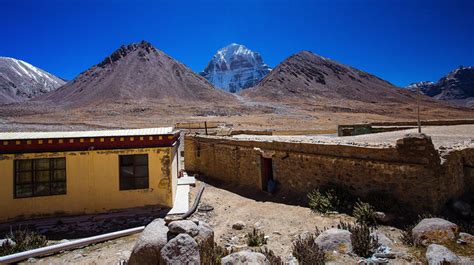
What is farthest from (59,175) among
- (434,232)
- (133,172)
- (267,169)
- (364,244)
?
(434,232)

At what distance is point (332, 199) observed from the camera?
9461mm

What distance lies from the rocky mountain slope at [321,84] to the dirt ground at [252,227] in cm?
7817

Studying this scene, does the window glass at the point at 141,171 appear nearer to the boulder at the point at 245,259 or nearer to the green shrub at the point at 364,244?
the boulder at the point at 245,259

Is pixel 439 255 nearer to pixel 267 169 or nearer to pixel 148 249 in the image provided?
pixel 148 249

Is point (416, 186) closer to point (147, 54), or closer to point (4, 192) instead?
point (4, 192)

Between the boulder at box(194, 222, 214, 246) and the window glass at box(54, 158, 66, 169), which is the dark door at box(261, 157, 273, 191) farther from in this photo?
the window glass at box(54, 158, 66, 169)

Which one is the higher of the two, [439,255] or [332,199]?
[332,199]

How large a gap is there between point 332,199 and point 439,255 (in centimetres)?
396

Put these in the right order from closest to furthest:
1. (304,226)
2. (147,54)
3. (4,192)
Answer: (304,226)
(4,192)
(147,54)

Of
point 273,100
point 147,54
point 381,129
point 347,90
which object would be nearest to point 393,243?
point 381,129

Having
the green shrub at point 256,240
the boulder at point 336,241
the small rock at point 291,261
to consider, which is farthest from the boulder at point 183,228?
the boulder at point 336,241

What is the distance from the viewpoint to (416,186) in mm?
7941

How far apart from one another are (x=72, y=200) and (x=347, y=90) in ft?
334

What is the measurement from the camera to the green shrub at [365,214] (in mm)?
7973
